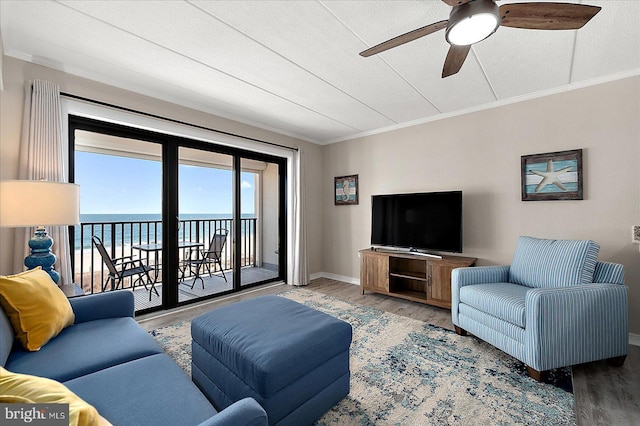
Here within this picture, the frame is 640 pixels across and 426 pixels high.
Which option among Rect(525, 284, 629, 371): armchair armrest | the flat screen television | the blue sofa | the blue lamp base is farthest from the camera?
the flat screen television

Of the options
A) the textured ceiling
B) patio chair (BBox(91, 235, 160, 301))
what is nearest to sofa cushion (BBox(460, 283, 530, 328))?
the textured ceiling

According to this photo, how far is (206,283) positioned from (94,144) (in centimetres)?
238

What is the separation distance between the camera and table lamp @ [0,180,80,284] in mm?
1778

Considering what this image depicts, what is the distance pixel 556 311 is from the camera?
1.92 metres

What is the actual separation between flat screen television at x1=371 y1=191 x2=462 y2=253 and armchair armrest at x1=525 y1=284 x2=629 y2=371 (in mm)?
1321

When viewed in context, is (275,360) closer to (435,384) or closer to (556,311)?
(435,384)

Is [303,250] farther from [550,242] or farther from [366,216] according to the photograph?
[550,242]

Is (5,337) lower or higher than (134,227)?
lower

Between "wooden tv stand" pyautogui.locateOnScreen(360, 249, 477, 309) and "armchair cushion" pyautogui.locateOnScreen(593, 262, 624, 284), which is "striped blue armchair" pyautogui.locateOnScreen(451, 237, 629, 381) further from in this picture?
"wooden tv stand" pyautogui.locateOnScreen(360, 249, 477, 309)

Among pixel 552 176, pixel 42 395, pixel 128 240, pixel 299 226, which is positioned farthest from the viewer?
pixel 299 226

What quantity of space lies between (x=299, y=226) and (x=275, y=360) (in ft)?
10.4

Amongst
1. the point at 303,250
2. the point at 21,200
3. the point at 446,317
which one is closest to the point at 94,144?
the point at 21,200

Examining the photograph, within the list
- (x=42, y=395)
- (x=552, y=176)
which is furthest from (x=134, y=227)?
(x=552, y=176)

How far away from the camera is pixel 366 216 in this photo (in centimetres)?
451
